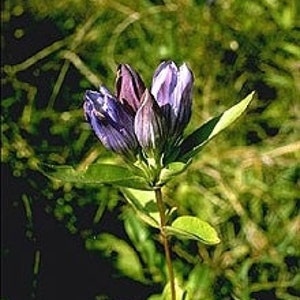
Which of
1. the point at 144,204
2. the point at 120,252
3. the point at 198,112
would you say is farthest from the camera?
the point at 198,112

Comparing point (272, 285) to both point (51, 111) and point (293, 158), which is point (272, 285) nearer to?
point (293, 158)

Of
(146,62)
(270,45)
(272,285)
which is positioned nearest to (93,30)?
(146,62)

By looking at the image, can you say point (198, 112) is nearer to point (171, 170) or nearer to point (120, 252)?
point (120, 252)

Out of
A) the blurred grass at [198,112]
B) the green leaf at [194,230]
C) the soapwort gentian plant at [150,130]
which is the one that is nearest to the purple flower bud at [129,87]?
the soapwort gentian plant at [150,130]

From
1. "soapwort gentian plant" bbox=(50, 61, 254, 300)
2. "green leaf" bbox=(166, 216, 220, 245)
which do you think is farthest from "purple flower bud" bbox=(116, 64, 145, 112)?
"green leaf" bbox=(166, 216, 220, 245)

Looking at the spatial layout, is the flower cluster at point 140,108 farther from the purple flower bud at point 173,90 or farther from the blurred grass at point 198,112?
the blurred grass at point 198,112

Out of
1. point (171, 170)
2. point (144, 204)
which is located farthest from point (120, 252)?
point (171, 170)

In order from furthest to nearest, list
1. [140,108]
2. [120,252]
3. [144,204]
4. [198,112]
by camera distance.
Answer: [198,112], [120,252], [144,204], [140,108]

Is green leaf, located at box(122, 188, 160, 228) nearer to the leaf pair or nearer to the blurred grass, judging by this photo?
the leaf pair
